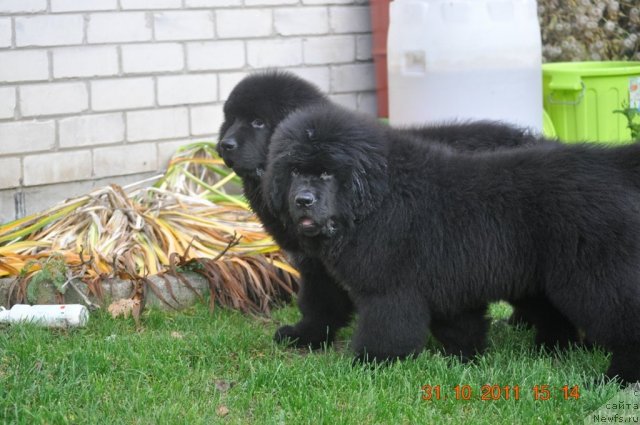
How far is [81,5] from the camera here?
698cm

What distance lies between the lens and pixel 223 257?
19.6 ft

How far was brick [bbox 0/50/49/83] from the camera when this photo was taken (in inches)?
263

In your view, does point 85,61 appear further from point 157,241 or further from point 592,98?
point 592,98

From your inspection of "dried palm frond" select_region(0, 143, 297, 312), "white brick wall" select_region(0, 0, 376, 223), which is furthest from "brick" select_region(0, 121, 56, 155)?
"dried palm frond" select_region(0, 143, 297, 312)

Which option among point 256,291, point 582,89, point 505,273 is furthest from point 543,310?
point 582,89

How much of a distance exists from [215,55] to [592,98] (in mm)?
2946

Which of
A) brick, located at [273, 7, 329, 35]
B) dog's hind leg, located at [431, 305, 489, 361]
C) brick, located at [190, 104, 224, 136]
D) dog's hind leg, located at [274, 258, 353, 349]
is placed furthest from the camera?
brick, located at [273, 7, 329, 35]

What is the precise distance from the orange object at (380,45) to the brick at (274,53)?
0.68m

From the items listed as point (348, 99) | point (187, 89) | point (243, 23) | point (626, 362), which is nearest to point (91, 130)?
point (187, 89)

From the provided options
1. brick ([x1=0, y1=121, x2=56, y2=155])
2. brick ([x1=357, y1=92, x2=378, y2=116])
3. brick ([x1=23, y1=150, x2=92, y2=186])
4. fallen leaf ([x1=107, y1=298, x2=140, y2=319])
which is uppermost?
brick ([x1=357, y1=92, x2=378, y2=116])

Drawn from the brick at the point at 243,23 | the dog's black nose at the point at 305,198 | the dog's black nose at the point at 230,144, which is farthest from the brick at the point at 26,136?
the dog's black nose at the point at 305,198

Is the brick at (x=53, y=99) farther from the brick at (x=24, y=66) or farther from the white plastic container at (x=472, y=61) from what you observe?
the white plastic container at (x=472, y=61)

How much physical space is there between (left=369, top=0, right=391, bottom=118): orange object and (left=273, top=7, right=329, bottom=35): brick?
414mm

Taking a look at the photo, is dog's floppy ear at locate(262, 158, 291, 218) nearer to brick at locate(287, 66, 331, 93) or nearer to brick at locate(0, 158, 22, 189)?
brick at locate(0, 158, 22, 189)
